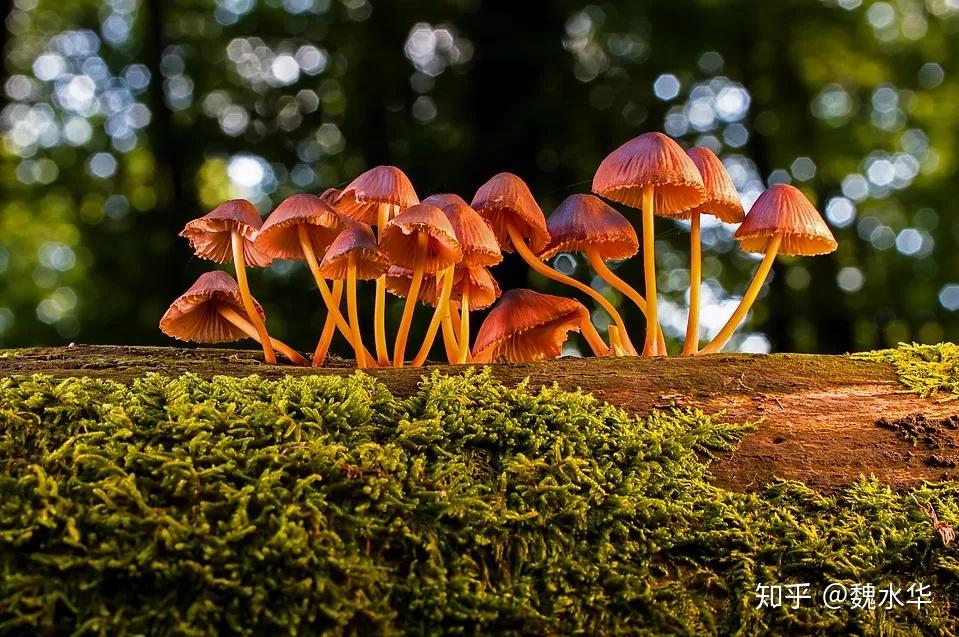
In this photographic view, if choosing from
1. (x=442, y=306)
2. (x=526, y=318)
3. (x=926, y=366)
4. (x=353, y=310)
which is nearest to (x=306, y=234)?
(x=353, y=310)

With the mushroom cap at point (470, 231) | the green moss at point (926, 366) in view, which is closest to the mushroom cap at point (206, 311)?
the mushroom cap at point (470, 231)

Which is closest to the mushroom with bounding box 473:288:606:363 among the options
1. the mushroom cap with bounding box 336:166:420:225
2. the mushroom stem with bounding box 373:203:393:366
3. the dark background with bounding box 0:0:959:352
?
the mushroom stem with bounding box 373:203:393:366

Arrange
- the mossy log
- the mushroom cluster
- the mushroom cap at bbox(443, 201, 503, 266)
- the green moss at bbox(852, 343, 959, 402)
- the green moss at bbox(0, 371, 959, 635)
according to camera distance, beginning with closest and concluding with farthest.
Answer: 1. the green moss at bbox(0, 371, 959, 635)
2. the mossy log
3. the green moss at bbox(852, 343, 959, 402)
4. the mushroom cap at bbox(443, 201, 503, 266)
5. the mushroom cluster

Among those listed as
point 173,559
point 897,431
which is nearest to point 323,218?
point 173,559

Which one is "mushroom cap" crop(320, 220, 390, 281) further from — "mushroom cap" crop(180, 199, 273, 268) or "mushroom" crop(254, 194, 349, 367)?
"mushroom cap" crop(180, 199, 273, 268)

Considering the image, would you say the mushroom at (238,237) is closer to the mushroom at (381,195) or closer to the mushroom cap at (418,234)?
the mushroom at (381,195)

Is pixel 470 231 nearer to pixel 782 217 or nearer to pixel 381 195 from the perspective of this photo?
pixel 381 195
